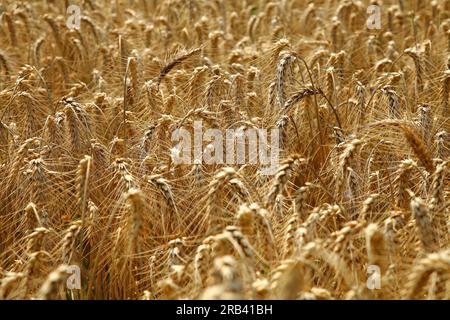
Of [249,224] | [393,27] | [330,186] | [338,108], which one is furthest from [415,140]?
[393,27]

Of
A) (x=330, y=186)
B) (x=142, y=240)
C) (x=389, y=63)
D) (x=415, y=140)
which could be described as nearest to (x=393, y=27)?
(x=389, y=63)

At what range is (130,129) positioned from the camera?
4.02 m

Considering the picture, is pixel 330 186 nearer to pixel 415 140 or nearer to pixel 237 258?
pixel 415 140

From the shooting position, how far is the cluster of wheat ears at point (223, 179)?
2.53 m

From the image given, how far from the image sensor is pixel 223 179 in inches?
107

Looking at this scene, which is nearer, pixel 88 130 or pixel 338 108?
pixel 88 130

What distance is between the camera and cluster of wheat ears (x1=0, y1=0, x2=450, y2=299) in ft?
8.31

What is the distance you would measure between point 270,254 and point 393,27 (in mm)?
3973
